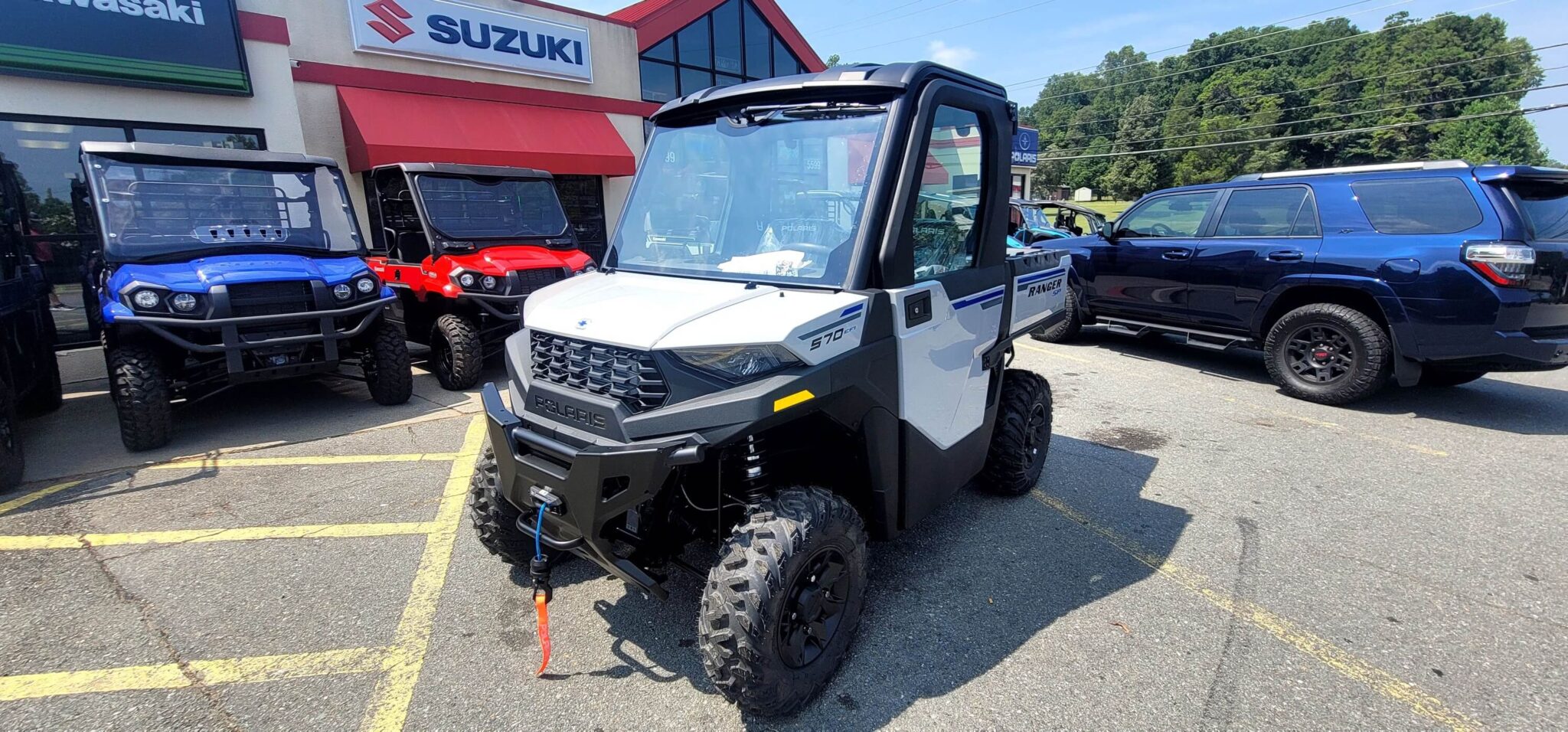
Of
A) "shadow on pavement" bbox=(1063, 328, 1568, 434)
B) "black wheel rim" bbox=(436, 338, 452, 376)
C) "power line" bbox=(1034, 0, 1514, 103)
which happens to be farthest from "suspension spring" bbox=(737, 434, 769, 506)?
"power line" bbox=(1034, 0, 1514, 103)

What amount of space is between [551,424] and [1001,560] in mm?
2328

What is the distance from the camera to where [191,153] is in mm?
5672

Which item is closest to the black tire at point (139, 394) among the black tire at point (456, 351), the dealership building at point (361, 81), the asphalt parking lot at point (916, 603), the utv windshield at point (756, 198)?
the asphalt parking lot at point (916, 603)

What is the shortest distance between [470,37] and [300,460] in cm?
1023

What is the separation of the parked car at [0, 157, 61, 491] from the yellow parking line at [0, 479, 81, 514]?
200 millimetres

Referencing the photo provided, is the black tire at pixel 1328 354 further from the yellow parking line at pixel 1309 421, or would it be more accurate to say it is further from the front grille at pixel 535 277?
the front grille at pixel 535 277

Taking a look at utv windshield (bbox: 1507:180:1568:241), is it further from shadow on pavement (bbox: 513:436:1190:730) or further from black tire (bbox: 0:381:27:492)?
black tire (bbox: 0:381:27:492)

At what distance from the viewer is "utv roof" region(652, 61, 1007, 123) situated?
2596 mm

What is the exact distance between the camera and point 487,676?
2.57 metres

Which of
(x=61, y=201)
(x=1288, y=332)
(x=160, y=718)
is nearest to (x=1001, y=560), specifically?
(x=160, y=718)

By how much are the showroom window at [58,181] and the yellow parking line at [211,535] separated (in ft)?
17.4

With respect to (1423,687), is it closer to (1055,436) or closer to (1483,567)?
(1483,567)

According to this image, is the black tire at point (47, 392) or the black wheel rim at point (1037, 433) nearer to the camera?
the black wheel rim at point (1037, 433)

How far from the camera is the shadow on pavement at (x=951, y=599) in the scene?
101 inches
